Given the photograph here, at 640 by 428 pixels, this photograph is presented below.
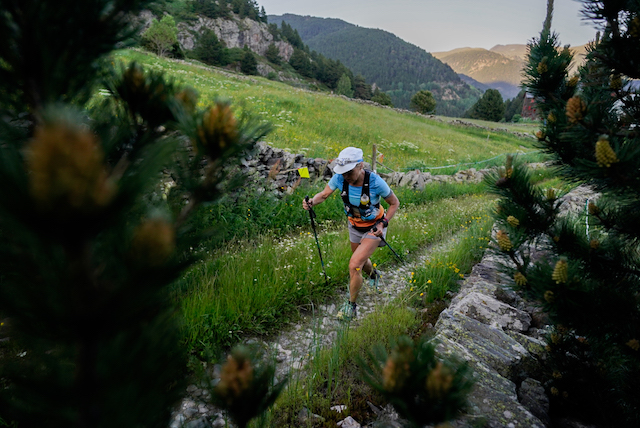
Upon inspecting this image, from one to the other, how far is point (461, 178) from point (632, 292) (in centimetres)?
1346

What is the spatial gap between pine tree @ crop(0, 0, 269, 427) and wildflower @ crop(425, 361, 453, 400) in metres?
0.54

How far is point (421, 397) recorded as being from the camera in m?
0.75

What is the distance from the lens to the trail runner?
14.5 feet

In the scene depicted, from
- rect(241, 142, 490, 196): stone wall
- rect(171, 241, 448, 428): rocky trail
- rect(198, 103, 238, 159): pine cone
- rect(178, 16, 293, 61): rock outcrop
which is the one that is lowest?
rect(171, 241, 448, 428): rocky trail

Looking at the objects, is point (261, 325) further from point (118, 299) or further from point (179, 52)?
point (179, 52)

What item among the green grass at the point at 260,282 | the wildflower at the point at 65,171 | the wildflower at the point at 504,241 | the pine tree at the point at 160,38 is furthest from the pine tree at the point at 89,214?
the pine tree at the point at 160,38

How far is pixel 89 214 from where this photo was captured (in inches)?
17.9

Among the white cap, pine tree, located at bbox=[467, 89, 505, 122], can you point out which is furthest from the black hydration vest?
pine tree, located at bbox=[467, 89, 505, 122]

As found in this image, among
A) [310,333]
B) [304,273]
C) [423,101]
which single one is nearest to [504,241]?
[310,333]

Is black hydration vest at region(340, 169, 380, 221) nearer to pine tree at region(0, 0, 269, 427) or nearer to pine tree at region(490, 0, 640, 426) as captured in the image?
pine tree at region(490, 0, 640, 426)

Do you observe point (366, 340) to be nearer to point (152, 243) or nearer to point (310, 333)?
point (310, 333)

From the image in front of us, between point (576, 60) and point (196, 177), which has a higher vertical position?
point (576, 60)

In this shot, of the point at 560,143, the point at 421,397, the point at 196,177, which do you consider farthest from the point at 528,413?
the point at 196,177

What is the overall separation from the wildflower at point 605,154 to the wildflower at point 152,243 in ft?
5.21
